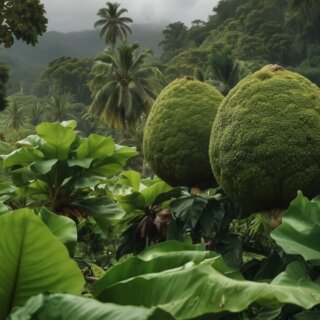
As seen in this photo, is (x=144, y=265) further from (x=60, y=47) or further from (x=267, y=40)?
(x=60, y=47)

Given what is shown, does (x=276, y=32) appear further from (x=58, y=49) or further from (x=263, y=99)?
(x=58, y=49)

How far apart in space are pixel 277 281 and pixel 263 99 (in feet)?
3.71

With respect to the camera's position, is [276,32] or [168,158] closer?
[168,158]

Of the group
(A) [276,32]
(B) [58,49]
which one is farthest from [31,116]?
(B) [58,49]

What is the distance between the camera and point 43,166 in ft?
9.00

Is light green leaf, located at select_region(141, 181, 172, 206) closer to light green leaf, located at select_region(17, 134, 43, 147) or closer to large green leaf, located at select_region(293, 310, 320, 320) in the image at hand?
light green leaf, located at select_region(17, 134, 43, 147)

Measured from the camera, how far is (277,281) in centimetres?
178

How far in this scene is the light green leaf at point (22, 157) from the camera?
2.84m

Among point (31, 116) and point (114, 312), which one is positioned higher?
point (114, 312)

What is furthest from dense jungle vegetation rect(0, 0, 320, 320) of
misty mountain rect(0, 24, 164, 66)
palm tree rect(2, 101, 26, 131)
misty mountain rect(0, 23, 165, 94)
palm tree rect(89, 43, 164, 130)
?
misty mountain rect(0, 24, 164, 66)

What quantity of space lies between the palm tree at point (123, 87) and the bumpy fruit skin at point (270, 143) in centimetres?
2161

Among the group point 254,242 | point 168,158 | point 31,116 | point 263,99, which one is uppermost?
point 263,99

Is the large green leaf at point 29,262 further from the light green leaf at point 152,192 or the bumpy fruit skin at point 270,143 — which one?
Answer: the light green leaf at point 152,192

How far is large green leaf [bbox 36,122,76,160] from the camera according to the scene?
2838 mm
